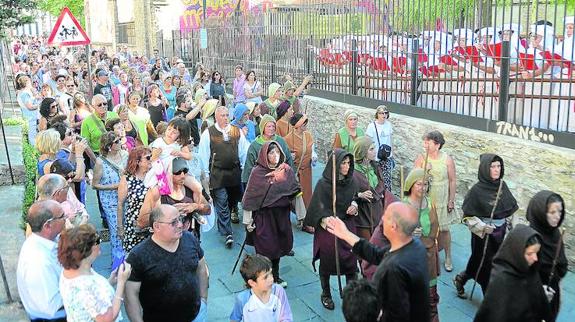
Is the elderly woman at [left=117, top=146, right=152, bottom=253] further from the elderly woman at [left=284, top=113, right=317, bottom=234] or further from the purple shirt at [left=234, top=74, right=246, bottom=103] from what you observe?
the purple shirt at [left=234, top=74, right=246, bottom=103]

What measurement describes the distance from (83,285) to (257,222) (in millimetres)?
2901

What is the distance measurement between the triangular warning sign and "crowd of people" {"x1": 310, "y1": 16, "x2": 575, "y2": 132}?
17.0 feet

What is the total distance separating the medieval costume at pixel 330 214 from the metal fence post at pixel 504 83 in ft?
10.5

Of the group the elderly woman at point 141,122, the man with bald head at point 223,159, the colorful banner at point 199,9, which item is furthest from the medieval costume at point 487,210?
the colorful banner at point 199,9

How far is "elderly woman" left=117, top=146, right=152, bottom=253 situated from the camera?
205 inches

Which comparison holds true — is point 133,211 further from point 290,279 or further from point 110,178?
point 290,279

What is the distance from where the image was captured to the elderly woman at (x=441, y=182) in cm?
656

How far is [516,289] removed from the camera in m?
3.56

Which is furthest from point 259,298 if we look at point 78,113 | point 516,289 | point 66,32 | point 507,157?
point 66,32

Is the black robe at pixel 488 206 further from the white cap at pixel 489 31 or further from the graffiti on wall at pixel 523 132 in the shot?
the white cap at pixel 489 31

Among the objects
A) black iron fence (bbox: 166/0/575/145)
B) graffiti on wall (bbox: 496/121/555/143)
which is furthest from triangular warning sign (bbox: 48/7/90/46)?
graffiti on wall (bbox: 496/121/555/143)

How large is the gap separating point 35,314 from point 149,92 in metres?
7.46

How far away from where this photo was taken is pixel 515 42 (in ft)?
24.8

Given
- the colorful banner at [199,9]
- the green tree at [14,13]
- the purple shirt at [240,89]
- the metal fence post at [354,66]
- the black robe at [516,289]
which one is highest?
the colorful banner at [199,9]
